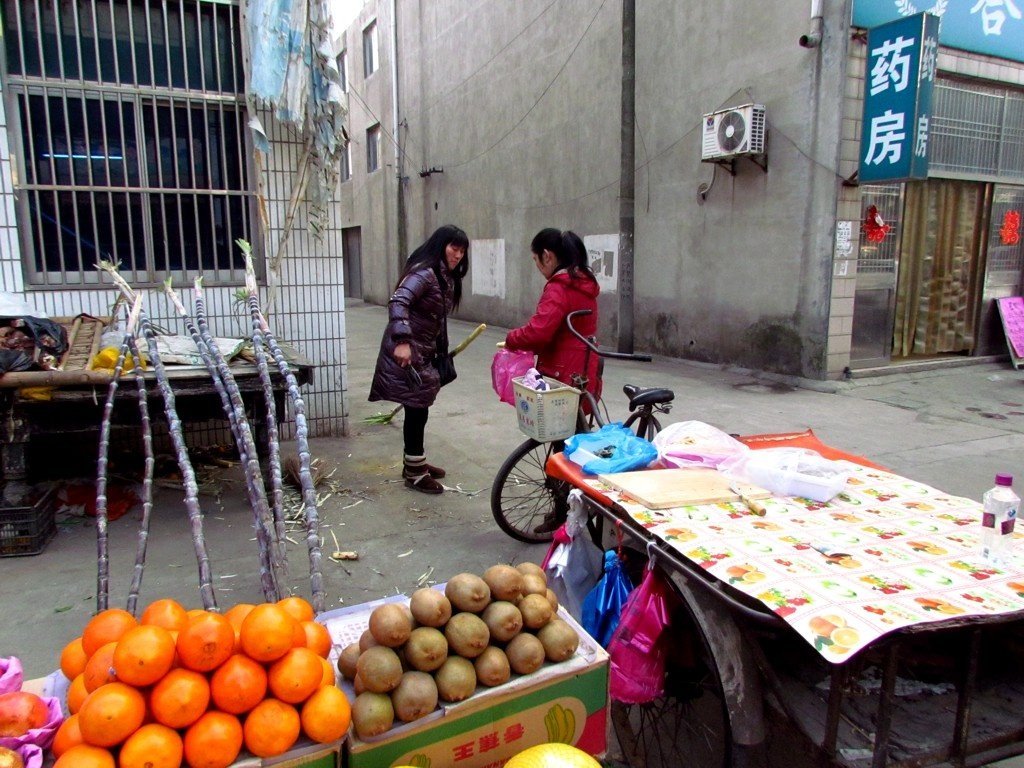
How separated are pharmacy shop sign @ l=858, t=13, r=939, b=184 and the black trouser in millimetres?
5617

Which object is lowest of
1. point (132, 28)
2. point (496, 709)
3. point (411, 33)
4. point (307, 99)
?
point (496, 709)

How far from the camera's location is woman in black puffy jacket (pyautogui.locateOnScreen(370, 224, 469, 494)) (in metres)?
4.44

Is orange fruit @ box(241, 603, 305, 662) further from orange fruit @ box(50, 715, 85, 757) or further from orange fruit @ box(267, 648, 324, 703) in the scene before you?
orange fruit @ box(50, 715, 85, 757)

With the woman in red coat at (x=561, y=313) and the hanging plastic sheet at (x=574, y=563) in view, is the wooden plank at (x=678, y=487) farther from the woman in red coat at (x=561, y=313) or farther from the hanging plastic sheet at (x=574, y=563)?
the woman in red coat at (x=561, y=313)

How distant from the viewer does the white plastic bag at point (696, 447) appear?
9.41 feet

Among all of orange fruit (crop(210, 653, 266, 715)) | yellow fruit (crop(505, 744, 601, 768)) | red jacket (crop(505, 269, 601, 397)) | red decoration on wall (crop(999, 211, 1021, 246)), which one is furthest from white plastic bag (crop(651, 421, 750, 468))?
red decoration on wall (crop(999, 211, 1021, 246))

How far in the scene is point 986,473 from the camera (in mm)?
5176

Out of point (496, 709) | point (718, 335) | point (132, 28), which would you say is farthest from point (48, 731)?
point (718, 335)

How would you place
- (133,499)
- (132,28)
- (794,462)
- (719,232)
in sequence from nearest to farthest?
(794,462) < (133,499) < (132,28) < (719,232)

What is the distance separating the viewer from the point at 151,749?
143 cm

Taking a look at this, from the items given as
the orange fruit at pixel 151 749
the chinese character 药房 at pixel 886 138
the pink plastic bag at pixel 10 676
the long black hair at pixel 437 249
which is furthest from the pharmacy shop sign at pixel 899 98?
the pink plastic bag at pixel 10 676

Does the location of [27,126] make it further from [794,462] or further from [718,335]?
[718,335]

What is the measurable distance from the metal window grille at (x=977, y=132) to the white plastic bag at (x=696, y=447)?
732 cm

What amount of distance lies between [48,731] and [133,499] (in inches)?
133
